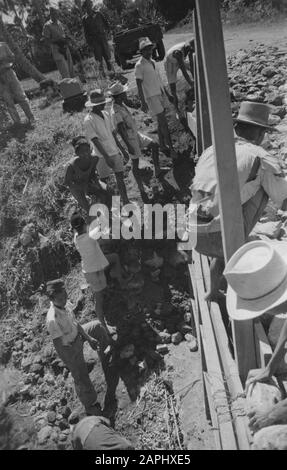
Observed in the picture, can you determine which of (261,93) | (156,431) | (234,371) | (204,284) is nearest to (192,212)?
(204,284)

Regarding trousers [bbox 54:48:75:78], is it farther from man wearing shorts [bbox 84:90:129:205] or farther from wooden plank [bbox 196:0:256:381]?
wooden plank [bbox 196:0:256:381]

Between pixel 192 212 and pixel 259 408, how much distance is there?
1.64 m

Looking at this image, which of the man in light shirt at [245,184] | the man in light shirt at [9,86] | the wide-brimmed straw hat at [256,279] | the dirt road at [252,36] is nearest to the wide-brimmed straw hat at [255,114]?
the man in light shirt at [245,184]

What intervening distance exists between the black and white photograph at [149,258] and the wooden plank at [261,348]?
19 millimetres

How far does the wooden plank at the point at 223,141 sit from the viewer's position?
2176 mm

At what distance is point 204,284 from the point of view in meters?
4.07

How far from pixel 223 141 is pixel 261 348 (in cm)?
134

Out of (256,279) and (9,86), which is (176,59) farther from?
(256,279)

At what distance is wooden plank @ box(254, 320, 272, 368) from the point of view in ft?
8.80

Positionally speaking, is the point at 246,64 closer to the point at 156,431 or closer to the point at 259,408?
the point at 156,431

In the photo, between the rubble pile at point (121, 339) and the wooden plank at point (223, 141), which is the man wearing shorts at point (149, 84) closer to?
the rubble pile at point (121, 339)

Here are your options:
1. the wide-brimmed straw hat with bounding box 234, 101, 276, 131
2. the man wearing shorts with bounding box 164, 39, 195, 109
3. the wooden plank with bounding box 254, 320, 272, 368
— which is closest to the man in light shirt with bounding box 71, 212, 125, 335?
the wide-brimmed straw hat with bounding box 234, 101, 276, 131

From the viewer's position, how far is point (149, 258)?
19.1 ft

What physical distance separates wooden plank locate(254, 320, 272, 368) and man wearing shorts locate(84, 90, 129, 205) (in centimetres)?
348
